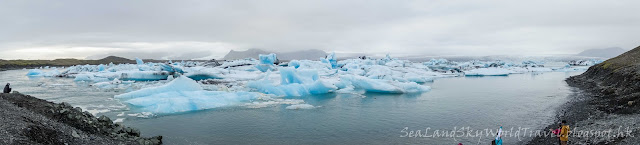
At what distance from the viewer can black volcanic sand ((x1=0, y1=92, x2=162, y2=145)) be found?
531cm

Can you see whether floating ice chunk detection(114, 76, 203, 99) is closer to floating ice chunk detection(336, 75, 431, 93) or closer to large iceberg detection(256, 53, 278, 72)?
floating ice chunk detection(336, 75, 431, 93)

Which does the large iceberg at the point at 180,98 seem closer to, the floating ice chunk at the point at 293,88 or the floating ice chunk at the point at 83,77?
the floating ice chunk at the point at 293,88

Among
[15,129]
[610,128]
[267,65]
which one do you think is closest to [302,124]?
[15,129]

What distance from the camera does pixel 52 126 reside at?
237 inches

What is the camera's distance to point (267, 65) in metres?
31.9

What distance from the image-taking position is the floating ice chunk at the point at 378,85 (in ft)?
60.9

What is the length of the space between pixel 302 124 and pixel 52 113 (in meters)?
5.72

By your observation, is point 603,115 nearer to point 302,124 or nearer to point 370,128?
point 370,128

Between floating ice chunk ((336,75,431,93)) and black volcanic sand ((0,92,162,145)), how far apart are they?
1246cm

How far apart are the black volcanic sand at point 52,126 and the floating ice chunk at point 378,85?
12.5 metres

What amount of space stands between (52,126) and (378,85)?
14.7m

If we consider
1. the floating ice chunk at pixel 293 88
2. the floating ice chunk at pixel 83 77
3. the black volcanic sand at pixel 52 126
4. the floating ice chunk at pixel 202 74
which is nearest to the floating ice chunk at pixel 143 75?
the floating ice chunk at pixel 202 74

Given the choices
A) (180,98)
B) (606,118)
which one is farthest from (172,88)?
(606,118)

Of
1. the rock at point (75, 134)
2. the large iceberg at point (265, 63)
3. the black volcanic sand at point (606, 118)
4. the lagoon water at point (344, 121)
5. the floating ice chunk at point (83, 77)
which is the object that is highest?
the large iceberg at point (265, 63)
